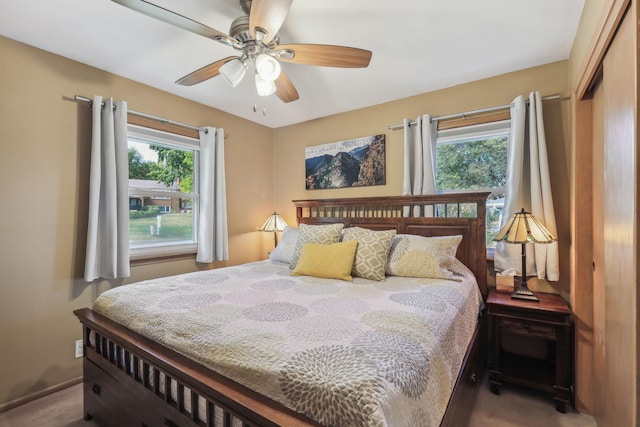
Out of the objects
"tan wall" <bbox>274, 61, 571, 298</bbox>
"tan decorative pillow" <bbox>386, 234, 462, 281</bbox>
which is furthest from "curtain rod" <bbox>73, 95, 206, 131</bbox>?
"tan decorative pillow" <bbox>386, 234, 462, 281</bbox>

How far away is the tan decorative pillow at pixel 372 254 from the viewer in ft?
7.11

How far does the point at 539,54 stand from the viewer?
7.16 feet

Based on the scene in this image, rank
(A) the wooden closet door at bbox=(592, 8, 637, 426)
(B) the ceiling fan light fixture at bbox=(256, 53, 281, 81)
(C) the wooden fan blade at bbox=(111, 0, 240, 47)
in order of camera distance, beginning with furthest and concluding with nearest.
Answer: (B) the ceiling fan light fixture at bbox=(256, 53, 281, 81) → (C) the wooden fan blade at bbox=(111, 0, 240, 47) → (A) the wooden closet door at bbox=(592, 8, 637, 426)

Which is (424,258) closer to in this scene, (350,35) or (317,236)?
(317,236)

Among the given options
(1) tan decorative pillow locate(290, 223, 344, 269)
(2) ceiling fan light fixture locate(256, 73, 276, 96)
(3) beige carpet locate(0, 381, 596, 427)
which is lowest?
(3) beige carpet locate(0, 381, 596, 427)

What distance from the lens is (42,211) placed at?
211 centimetres

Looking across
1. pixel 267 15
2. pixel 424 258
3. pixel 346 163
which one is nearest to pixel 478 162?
pixel 424 258

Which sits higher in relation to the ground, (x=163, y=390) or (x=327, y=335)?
(x=327, y=335)

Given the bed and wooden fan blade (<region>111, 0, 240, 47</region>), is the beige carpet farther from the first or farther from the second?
wooden fan blade (<region>111, 0, 240, 47</region>)

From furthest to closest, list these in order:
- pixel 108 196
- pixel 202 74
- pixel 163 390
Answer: pixel 108 196, pixel 202 74, pixel 163 390

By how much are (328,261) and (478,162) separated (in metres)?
1.69

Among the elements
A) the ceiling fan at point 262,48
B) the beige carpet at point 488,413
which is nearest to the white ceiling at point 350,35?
the ceiling fan at point 262,48

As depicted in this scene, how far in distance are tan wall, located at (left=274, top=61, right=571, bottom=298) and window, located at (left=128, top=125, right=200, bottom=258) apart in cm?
118

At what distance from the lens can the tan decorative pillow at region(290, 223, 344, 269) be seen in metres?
2.58
